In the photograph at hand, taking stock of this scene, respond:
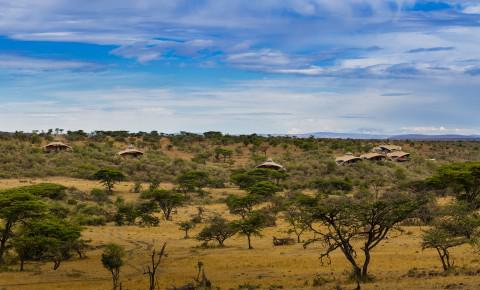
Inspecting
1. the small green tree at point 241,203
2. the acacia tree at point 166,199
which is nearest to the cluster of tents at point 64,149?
the acacia tree at point 166,199

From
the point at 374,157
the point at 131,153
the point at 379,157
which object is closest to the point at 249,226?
the point at 131,153

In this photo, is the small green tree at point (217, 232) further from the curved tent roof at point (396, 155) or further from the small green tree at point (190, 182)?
the curved tent roof at point (396, 155)

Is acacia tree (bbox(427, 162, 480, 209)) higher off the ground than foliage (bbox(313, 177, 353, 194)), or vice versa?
acacia tree (bbox(427, 162, 480, 209))

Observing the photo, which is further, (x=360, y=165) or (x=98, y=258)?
(x=360, y=165)

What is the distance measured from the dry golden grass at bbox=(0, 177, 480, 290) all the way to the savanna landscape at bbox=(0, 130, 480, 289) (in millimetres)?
80

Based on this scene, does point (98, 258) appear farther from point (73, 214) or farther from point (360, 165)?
point (360, 165)

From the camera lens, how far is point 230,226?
35.2 m

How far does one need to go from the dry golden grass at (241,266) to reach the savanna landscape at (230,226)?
0.26ft

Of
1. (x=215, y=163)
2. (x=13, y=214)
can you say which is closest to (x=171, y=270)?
(x=13, y=214)

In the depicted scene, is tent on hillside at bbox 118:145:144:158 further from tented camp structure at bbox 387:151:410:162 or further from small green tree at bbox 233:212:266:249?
small green tree at bbox 233:212:266:249

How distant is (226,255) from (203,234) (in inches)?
117

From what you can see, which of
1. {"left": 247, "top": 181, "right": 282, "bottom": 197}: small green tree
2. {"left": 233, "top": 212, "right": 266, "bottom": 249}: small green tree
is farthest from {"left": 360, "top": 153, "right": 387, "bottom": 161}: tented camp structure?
{"left": 233, "top": 212, "right": 266, "bottom": 249}: small green tree

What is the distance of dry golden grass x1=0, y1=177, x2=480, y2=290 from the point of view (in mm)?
24203

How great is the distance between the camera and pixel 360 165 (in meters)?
77.9
